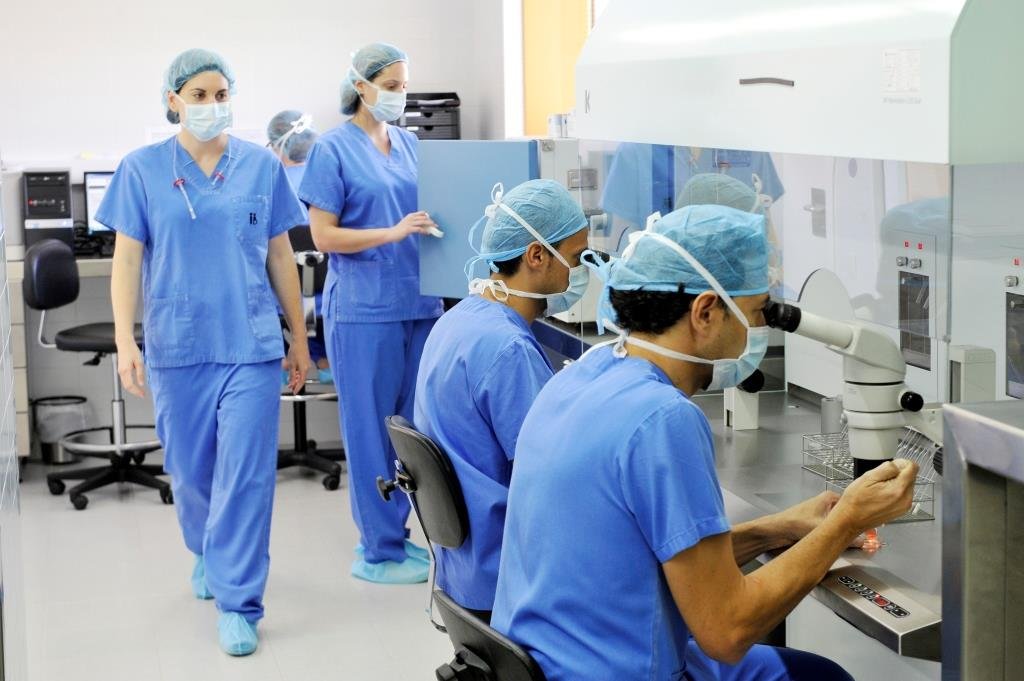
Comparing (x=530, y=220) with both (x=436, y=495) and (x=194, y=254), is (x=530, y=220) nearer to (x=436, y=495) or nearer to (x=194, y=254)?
(x=436, y=495)

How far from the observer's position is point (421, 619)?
367 cm

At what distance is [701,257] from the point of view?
1743 millimetres

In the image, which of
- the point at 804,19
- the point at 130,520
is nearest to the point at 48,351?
the point at 130,520

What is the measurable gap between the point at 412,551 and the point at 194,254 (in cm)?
124

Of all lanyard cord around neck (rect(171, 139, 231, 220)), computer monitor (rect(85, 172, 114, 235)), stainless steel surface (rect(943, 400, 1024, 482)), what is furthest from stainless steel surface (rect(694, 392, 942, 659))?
computer monitor (rect(85, 172, 114, 235))

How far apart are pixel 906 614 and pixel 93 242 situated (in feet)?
14.4

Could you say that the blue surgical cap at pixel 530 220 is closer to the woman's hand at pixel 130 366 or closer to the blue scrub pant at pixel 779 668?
the blue scrub pant at pixel 779 668

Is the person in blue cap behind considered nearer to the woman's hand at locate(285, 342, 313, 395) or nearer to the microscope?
the woman's hand at locate(285, 342, 313, 395)

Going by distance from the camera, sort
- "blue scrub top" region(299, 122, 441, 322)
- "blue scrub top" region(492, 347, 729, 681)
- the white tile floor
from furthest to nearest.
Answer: "blue scrub top" region(299, 122, 441, 322) < the white tile floor < "blue scrub top" region(492, 347, 729, 681)

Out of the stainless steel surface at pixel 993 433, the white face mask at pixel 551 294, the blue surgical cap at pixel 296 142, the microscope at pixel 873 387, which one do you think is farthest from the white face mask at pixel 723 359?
the blue surgical cap at pixel 296 142

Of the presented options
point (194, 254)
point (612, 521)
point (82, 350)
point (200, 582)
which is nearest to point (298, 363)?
point (194, 254)

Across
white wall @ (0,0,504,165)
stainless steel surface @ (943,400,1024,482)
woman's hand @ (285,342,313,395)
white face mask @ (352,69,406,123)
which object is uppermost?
white wall @ (0,0,504,165)

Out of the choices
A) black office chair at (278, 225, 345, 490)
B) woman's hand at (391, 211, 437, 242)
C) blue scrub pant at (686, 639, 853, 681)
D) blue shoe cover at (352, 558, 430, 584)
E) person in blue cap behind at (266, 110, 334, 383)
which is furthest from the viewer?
person in blue cap behind at (266, 110, 334, 383)

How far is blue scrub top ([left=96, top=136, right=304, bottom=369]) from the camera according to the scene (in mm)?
3428
